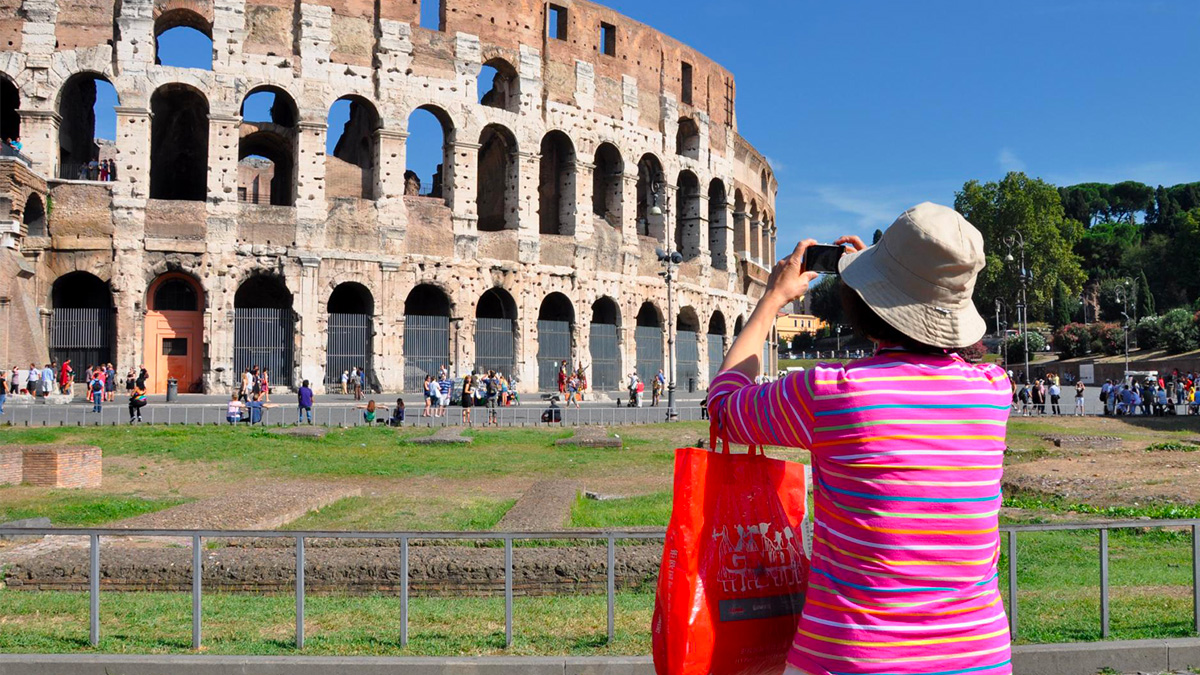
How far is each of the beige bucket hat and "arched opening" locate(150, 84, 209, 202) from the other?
3230cm

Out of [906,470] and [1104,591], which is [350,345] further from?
[906,470]

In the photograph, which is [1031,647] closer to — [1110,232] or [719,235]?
[719,235]

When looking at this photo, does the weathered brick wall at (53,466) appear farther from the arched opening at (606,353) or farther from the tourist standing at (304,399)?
the arched opening at (606,353)

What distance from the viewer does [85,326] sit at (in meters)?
26.5

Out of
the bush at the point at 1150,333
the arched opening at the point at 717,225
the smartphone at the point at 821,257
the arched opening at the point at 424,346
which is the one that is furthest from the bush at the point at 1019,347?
the smartphone at the point at 821,257

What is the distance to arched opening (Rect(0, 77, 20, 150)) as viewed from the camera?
90.4 ft

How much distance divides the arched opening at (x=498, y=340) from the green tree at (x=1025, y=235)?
3540 centimetres

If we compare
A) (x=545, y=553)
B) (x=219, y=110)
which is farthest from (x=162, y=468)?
(x=219, y=110)

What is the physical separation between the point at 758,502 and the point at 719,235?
3815cm

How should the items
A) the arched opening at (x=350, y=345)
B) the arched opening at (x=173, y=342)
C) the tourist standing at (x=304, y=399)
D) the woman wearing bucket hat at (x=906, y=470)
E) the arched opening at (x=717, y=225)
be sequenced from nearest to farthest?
the woman wearing bucket hat at (x=906, y=470) → the tourist standing at (x=304, y=399) → the arched opening at (x=173, y=342) → the arched opening at (x=350, y=345) → the arched opening at (x=717, y=225)

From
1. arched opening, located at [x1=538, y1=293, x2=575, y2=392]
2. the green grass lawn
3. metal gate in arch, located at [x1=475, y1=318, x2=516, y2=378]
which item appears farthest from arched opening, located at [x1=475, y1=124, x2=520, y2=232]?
the green grass lawn

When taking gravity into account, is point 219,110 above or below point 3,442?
above

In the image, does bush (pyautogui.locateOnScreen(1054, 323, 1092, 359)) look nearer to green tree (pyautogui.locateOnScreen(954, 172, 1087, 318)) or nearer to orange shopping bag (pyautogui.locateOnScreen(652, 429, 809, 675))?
green tree (pyautogui.locateOnScreen(954, 172, 1087, 318))

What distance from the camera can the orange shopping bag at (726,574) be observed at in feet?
6.76
